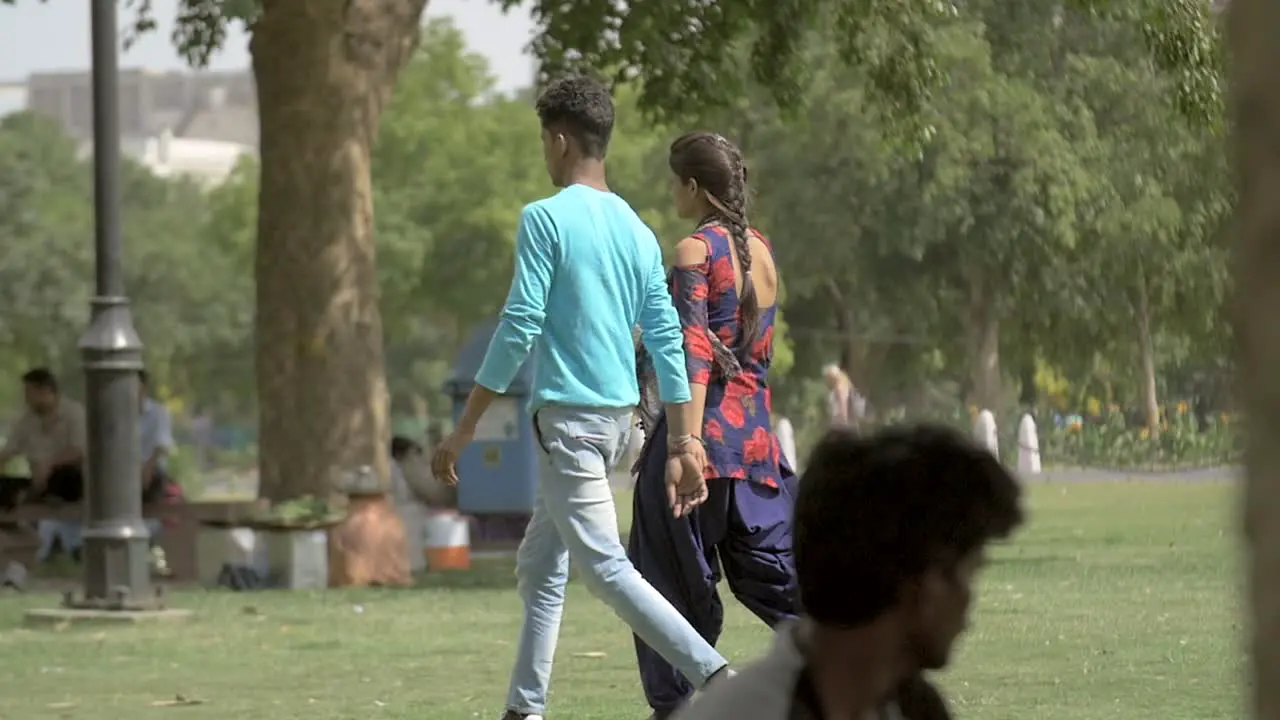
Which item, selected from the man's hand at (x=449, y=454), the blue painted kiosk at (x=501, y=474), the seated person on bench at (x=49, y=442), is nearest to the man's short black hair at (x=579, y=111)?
the man's hand at (x=449, y=454)

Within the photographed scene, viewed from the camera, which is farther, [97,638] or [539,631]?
[97,638]

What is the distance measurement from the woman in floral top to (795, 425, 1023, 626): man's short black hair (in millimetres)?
4856

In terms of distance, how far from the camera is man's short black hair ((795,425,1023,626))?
8.15ft

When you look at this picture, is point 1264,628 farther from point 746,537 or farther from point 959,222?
point 959,222

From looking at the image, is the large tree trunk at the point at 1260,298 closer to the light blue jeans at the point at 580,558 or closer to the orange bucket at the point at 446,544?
the light blue jeans at the point at 580,558

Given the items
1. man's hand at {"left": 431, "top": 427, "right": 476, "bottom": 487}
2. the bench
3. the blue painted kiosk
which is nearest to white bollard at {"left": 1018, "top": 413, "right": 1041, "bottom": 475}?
the blue painted kiosk

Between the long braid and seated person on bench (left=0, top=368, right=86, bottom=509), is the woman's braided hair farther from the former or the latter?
seated person on bench (left=0, top=368, right=86, bottom=509)

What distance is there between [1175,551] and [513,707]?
11529mm

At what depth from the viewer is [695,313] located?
741 cm

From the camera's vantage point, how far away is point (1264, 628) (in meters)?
1.36

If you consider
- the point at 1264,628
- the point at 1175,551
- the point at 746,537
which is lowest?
the point at 1175,551

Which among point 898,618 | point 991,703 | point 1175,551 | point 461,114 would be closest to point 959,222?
point 461,114

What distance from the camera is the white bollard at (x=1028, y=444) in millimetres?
39125

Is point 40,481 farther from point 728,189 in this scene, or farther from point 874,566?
point 874,566
